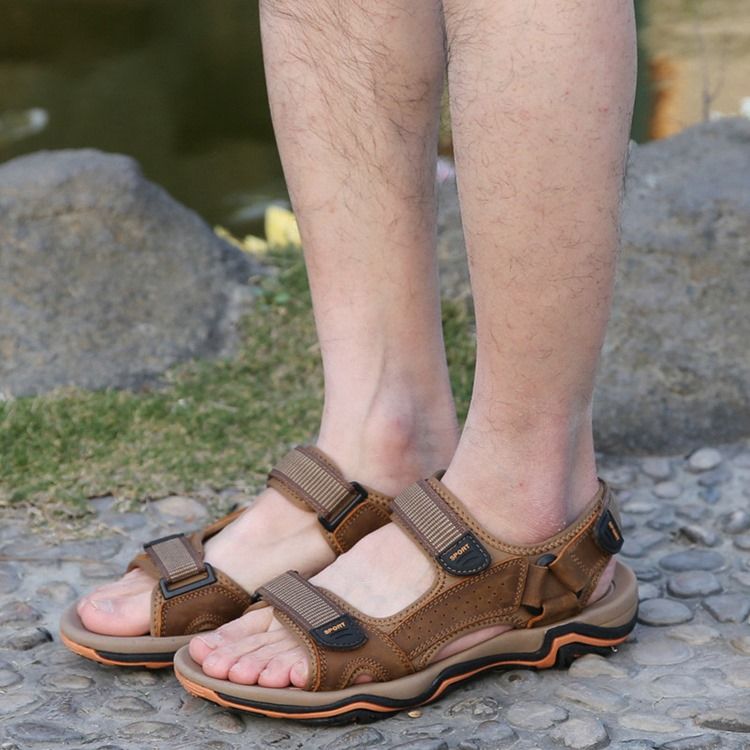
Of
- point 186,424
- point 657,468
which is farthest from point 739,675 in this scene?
point 186,424

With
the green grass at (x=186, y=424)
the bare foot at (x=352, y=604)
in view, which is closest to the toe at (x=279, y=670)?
the bare foot at (x=352, y=604)

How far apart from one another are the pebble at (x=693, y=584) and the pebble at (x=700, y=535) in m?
0.14

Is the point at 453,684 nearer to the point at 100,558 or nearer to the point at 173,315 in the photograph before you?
the point at 100,558

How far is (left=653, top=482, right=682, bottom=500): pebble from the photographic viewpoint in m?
2.13

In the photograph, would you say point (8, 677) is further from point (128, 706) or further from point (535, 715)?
point (535, 715)

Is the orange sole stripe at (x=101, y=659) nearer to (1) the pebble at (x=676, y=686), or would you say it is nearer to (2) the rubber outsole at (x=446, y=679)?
(2) the rubber outsole at (x=446, y=679)

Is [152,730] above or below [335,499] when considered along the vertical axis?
below

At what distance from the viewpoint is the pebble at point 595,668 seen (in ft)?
4.77

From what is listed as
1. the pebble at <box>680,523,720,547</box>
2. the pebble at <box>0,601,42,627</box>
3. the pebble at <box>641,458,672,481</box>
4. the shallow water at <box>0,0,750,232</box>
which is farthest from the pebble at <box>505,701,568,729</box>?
the shallow water at <box>0,0,750,232</box>

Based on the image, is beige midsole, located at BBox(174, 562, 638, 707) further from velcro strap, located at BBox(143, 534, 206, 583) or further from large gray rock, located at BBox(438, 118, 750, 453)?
large gray rock, located at BBox(438, 118, 750, 453)

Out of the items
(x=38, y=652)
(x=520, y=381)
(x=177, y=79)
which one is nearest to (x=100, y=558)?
(x=38, y=652)

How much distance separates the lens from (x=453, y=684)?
1.42 meters

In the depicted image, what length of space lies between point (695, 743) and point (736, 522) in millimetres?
728

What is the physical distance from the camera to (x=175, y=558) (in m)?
1.51
